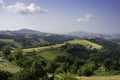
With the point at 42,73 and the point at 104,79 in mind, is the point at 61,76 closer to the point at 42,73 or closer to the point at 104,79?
the point at 42,73

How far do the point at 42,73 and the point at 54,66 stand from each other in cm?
6724

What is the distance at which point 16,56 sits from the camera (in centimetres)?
16988

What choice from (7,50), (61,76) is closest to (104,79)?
(61,76)

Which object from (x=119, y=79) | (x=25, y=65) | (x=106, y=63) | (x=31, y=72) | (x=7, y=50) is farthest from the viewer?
(x=7, y=50)

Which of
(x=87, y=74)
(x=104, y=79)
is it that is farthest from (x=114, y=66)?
(x=104, y=79)

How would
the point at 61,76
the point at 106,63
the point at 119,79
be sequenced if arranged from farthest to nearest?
the point at 106,63, the point at 119,79, the point at 61,76

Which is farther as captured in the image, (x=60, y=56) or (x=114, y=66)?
(x=60, y=56)

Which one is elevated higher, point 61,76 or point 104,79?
point 61,76

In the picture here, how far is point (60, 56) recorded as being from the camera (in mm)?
193875

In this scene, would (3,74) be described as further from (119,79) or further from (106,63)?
(106,63)

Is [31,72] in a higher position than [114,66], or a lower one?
higher

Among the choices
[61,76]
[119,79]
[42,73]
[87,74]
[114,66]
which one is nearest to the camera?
[61,76]

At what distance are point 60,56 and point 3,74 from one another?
4691 inches

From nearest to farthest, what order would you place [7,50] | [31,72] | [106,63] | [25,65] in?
[31,72] < [25,65] < [106,63] < [7,50]
